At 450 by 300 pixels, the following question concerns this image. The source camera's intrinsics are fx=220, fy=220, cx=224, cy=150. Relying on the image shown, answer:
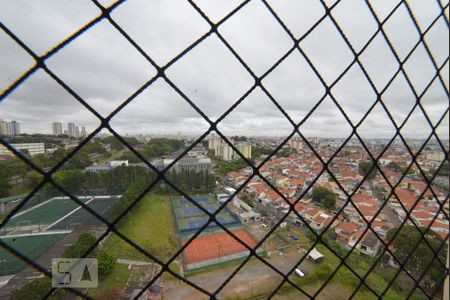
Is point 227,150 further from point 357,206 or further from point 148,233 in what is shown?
point 357,206

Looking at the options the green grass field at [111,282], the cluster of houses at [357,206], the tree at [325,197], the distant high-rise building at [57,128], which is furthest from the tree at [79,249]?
the distant high-rise building at [57,128]

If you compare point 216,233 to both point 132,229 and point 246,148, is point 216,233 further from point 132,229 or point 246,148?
point 246,148

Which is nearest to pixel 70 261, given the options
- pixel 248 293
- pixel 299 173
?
pixel 248 293

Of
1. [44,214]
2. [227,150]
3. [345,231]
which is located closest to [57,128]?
[227,150]

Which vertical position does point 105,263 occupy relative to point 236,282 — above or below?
above

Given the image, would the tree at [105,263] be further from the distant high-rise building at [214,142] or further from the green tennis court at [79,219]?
the distant high-rise building at [214,142]
